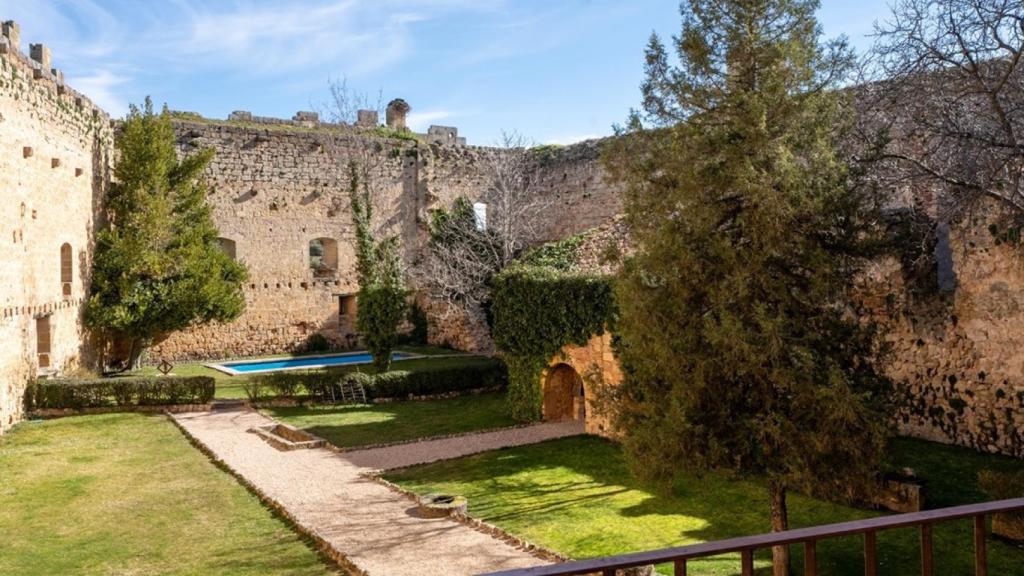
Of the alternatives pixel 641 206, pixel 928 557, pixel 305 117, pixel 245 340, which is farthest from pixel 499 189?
pixel 928 557

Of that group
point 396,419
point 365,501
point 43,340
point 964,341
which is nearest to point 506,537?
point 365,501

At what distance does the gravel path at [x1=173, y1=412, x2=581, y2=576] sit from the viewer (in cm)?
741

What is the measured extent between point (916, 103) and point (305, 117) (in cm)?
2180

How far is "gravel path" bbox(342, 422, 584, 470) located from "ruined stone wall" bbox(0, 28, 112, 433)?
6.78m

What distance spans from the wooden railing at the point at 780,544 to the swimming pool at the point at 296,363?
19.4 metres

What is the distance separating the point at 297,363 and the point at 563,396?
10804 mm

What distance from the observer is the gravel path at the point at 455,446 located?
39.3ft

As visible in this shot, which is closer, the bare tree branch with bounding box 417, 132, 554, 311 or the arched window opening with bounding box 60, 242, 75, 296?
the arched window opening with bounding box 60, 242, 75, 296

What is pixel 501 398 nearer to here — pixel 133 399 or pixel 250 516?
pixel 133 399

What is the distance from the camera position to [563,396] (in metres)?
14.8

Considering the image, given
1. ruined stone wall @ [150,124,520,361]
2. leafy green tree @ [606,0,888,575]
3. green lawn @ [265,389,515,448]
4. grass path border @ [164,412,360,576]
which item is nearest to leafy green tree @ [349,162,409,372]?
green lawn @ [265,389,515,448]

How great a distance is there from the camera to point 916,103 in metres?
8.61

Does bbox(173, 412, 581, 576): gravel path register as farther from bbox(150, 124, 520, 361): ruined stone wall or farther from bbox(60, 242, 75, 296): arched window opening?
bbox(150, 124, 520, 361): ruined stone wall

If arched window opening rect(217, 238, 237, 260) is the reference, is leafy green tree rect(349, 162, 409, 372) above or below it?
below
